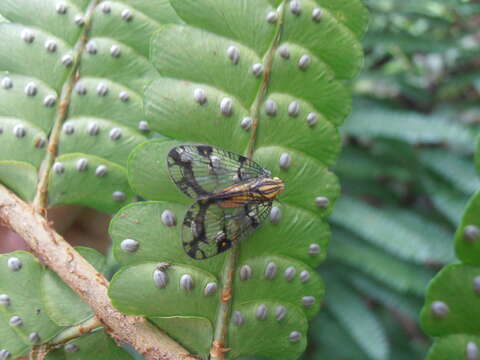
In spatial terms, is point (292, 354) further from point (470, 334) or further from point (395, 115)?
point (395, 115)

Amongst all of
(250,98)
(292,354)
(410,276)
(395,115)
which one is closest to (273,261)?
(292,354)

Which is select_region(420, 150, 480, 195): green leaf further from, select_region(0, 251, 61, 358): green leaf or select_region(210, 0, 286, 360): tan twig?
select_region(0, 251, 61, 358): green leaf

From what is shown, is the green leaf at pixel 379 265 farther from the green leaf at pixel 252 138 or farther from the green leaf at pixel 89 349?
the green leaf at pixel 89 349

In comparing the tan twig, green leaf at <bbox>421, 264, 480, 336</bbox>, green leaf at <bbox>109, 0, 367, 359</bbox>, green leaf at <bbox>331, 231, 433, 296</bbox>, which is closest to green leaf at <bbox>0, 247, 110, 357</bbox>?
green leaf at <bbox>109, 0, 367, 359</bbox>

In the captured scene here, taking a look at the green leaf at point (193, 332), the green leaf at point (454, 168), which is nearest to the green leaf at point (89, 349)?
the green leaf at point (193, 332)

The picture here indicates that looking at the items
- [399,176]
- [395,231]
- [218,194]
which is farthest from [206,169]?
[399,176]

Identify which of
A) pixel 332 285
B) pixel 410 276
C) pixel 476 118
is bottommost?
pixel 332 285
